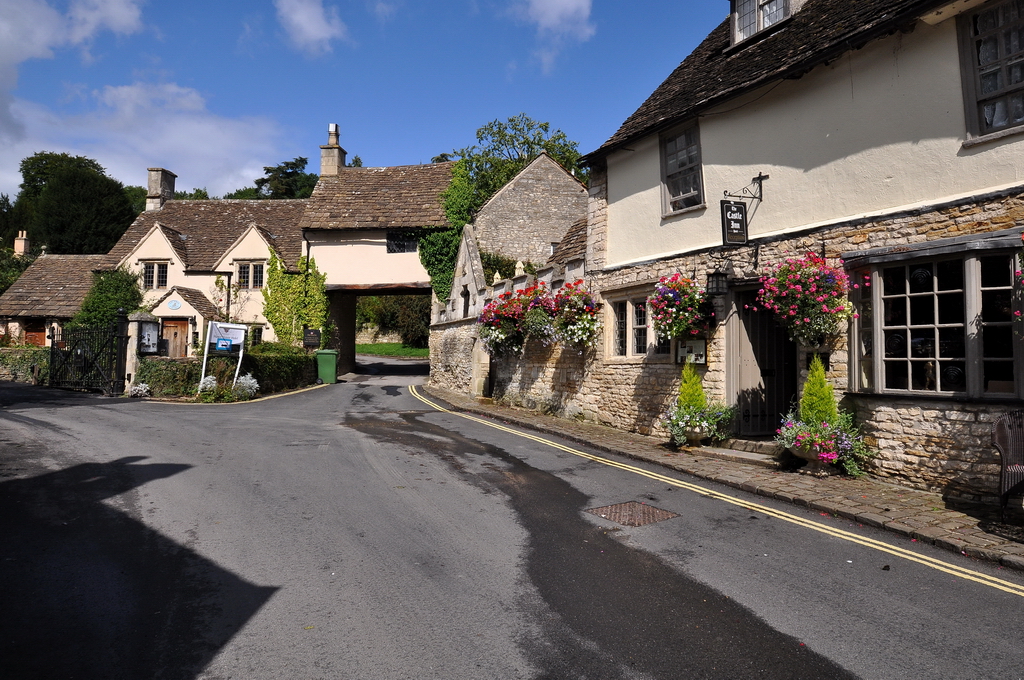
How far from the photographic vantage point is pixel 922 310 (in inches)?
317

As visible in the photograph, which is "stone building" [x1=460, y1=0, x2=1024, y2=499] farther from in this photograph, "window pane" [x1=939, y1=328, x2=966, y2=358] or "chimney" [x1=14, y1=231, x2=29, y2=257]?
"chimney" [x1=14, y1=231, x2=29, y2=257]

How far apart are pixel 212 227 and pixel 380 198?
10.4 m

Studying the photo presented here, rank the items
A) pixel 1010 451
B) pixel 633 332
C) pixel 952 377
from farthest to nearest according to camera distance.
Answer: pixel 633 332 < pixel 952 377 < pixel 1010 451

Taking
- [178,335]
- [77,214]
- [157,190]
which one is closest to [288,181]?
[77,214]

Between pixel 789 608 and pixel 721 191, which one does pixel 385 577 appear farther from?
pixel 721 191

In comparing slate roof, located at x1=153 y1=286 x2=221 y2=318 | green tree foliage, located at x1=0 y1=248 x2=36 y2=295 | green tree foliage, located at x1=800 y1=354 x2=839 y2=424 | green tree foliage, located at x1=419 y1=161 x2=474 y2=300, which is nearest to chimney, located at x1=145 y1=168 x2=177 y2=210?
slate roof, located at x1=153 y1=286 x2=221 y2=318

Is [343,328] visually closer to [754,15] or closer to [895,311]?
[754,15]

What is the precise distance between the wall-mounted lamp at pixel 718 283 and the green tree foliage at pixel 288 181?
213 feet

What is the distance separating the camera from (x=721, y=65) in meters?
12.7

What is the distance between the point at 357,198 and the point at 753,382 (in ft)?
82.4

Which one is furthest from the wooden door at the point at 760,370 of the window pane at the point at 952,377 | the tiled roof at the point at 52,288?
the tiled roof at the point at 52,288

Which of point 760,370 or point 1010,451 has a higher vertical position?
point 760,370

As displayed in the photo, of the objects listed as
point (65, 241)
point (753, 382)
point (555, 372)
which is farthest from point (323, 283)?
point (65, 241)

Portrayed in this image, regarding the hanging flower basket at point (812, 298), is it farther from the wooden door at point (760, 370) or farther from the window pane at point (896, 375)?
the wooden door at point (760, 370)
